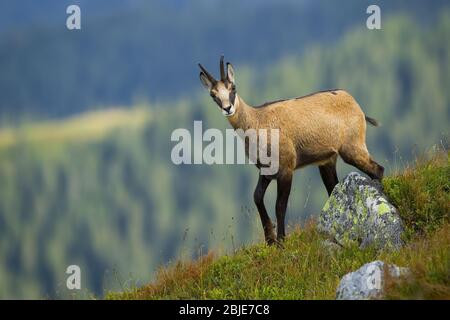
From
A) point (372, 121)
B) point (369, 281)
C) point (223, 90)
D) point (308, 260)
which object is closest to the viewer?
point (369, 281)

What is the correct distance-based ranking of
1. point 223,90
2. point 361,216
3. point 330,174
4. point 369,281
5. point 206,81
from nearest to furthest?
point 369,281
point 361,216
point 223,90
point 206,81
point 330,174

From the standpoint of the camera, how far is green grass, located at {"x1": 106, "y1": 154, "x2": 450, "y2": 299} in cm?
1210

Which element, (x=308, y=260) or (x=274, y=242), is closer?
(x=308, y=260)

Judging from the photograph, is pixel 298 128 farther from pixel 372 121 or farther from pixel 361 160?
pixel 372 121

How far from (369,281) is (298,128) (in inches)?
203

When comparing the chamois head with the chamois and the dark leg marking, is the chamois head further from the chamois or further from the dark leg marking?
the dark leg marking

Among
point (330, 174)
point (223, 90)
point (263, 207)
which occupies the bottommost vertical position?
point (263, 207)

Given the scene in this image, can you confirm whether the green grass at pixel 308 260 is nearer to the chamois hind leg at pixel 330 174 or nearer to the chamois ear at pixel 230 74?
the chamois hind leg at pixel 330 174

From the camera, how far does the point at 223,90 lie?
1452 cm

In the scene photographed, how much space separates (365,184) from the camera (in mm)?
13711

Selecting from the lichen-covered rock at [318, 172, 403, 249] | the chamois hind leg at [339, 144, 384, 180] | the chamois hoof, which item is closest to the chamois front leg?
the chamois hoof

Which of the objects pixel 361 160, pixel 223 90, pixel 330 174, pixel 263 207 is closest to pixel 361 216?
pixel 361 160
